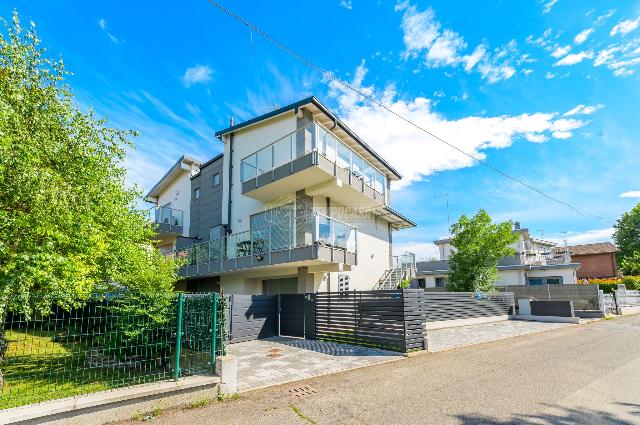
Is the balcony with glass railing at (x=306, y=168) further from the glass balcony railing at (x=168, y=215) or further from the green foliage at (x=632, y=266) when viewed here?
the green foliage at (x=632, y=266)

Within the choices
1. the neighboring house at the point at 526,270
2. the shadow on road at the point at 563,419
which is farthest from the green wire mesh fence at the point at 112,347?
the neighboring house at the point at 526,270

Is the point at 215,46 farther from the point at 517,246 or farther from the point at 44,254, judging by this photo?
the point at 517,246

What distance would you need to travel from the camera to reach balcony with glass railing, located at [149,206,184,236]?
878 inches

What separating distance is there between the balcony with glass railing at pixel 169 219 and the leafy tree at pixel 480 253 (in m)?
18.3

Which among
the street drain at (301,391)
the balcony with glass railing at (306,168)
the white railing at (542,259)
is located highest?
the balcony with glass railing at (306,168)

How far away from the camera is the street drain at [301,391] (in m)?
5.85

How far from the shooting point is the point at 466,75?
12812mm

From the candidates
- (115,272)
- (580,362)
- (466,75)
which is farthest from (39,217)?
(466,75)

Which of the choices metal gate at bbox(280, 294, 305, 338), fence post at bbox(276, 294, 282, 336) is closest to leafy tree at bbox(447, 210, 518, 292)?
metal gate at bbox(280, 294, 305, 338)

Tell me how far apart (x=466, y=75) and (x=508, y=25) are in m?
2.02

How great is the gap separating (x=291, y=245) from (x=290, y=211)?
9.62 ft

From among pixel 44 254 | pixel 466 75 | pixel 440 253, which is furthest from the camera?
pixel 440 253

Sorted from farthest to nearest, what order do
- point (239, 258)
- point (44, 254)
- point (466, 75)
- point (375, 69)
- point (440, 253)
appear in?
point (440, 253), point (239, 258), point (466, 75), point (375, 69), point (44, 254)

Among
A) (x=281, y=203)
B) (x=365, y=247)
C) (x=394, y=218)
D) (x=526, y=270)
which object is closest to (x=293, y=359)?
(x=281, y=203)
